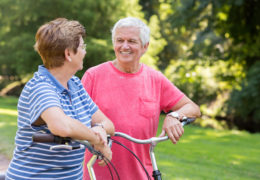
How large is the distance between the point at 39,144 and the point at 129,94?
88 cm

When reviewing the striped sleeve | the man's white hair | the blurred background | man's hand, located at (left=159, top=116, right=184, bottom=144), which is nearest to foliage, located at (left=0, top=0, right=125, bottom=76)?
the blurred background

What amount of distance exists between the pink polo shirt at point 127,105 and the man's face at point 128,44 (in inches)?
3.8

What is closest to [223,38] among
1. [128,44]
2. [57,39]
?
[128,44]

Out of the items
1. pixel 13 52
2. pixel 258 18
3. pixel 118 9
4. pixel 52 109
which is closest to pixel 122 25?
pixel 52 109

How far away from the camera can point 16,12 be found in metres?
19.3

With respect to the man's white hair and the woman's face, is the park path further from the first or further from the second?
the woman's face

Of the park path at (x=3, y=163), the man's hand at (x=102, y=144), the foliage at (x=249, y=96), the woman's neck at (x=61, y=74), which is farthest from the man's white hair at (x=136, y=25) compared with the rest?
the foliage at (x=249, y=96)

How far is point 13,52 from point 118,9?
20.3 feet

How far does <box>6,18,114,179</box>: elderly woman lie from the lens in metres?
1.68

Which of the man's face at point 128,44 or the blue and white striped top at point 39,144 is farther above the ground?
the man's face at point 128,44

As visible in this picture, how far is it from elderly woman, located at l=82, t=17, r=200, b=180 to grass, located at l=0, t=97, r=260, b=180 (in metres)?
3.19

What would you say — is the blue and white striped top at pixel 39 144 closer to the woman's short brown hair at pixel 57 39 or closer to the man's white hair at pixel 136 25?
the woman's short brown hair at pixel 57 39

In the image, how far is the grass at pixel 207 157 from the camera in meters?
6.43

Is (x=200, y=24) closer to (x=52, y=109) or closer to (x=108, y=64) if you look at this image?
(x=108, y=64)
